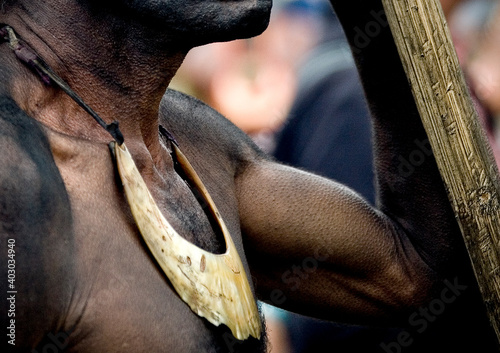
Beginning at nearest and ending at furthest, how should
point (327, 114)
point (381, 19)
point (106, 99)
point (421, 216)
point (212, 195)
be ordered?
point (106, 99)
point (212, 195)
point (381, 19)
point (421, 216)
point (327, 114)

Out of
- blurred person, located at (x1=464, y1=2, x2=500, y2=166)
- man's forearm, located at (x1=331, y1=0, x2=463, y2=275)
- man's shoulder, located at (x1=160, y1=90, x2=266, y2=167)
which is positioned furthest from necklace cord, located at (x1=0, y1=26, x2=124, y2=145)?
blurred person, located at (x1=464, y1=2, x2=500, y2=166)

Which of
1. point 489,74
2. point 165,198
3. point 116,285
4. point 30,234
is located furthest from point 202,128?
point 489,74

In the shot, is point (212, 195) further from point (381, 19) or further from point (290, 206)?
point (381, 19)

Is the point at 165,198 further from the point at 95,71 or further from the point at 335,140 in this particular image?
the point at 335,140

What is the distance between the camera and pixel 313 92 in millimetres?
4996

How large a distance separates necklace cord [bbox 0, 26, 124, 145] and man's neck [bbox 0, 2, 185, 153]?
0.06ft

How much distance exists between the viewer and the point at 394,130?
310 centimetres

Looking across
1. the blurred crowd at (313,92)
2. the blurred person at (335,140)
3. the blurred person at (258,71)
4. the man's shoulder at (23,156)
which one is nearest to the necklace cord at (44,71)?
the man's shoulder at (23,156)

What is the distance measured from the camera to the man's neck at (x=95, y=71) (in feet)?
7.50

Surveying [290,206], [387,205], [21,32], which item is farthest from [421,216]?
[21,32]

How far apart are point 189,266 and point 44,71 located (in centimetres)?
54

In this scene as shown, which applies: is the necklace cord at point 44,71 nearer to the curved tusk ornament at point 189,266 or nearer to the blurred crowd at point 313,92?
the curved tusk ornament at point 189,266

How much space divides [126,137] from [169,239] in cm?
39

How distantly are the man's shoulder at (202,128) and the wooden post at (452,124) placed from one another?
2.02ft
